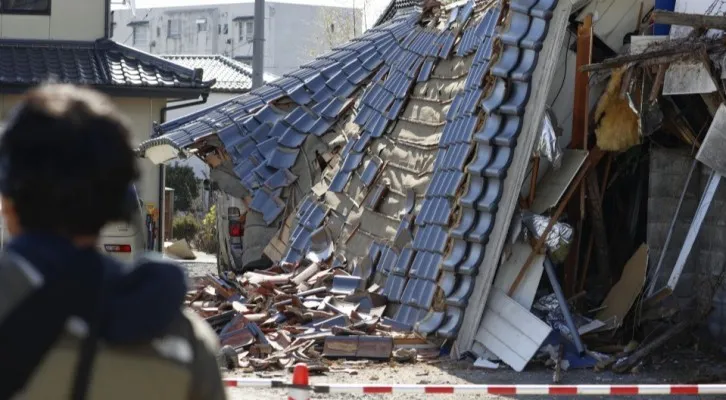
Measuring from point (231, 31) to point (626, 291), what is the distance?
2455 inches

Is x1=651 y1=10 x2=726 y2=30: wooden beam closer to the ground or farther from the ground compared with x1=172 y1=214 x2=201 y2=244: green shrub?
farther from the ground

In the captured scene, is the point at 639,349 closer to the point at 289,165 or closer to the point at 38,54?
the point at 289,165

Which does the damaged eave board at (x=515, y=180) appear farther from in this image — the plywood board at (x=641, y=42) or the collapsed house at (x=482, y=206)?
the plywood board at (x=641, y=42)

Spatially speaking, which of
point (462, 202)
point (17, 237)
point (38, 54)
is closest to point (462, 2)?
point (462, 202)

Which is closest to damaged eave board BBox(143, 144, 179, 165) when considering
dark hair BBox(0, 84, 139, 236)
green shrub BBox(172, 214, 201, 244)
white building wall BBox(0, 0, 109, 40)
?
white building wall BBox(0, 0, 109, 40)

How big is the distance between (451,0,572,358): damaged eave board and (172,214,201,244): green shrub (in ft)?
72.4

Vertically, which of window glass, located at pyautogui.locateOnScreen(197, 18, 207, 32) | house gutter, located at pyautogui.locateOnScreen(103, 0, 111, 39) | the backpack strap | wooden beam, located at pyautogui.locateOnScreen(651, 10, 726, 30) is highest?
the backpack strap

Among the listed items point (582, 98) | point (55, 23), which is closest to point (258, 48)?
point (55, 23)

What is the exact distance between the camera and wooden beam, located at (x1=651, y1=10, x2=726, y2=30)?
10781mm

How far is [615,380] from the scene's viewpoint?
11008 millimetres

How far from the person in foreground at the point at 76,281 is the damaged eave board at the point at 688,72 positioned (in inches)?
361

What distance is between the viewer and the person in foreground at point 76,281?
99.3 inches

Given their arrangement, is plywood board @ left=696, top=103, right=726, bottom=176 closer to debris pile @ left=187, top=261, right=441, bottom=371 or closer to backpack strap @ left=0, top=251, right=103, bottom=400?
debris pile @ left=187, top=261, right=441, bottom=371

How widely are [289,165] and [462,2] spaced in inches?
142
